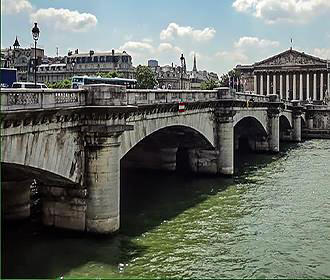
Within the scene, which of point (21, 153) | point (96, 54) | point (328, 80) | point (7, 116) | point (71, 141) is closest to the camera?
point (7, 116)

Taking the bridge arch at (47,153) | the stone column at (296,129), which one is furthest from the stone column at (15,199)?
the stone column at (296,129)

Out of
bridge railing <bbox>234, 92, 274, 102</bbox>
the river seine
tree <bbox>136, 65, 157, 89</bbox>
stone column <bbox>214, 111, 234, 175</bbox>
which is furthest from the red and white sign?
tree <bbox>136, 65, 157, 89</bbox>

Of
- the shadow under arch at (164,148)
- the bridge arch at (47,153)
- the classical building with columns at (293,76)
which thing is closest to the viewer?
the bridge arch at (47,153)

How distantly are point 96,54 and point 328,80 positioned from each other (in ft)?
212

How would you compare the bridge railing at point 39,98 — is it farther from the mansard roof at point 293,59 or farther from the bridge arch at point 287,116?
the mansard roof at point 293,59

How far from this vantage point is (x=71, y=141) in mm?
21734

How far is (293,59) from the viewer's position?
15500 cm

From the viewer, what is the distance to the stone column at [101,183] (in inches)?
880

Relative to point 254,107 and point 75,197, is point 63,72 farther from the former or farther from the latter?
point 75,197

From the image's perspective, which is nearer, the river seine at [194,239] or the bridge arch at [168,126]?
the river seine at [194,239]

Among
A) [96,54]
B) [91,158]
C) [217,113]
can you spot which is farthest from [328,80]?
[91,158]

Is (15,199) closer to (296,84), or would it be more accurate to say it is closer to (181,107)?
(181,107)

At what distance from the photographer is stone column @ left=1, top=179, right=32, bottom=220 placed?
24.9 m

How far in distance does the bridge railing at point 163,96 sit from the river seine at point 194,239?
588cm
